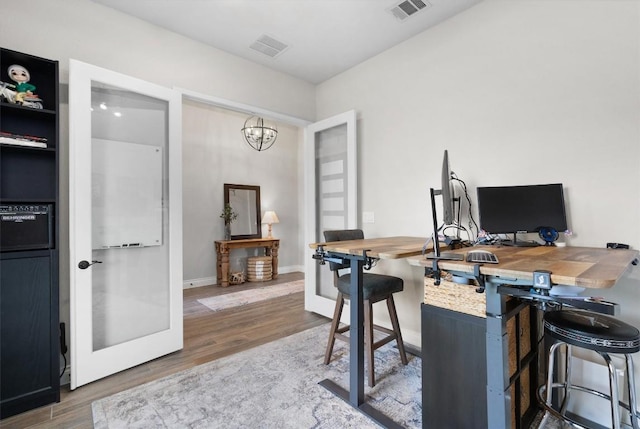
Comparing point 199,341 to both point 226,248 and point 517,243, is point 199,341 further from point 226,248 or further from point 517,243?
point 517,243

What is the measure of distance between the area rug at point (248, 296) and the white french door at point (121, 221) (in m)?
1.47

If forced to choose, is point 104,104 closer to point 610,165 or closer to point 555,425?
point 610,165

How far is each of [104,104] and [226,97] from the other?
1082mm

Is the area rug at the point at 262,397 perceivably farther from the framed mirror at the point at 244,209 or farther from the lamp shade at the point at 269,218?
the lamp shade at the point at 269,218

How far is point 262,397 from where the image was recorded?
2039 millimetres

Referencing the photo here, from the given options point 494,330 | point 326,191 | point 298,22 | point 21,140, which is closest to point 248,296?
point 326,191

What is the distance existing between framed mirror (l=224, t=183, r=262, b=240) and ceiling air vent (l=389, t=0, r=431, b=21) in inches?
166

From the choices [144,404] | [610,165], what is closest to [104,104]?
[144,404]

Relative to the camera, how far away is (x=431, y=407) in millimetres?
1619

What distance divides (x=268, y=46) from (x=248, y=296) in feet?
11.3

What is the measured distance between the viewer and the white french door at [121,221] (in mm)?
2156

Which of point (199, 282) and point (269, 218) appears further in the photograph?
point (269, 218)

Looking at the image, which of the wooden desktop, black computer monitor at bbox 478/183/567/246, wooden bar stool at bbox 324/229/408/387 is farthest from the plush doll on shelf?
black computer monitor at bbox 478/183/567/246

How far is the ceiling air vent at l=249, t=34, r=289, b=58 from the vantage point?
2900 millimetres
